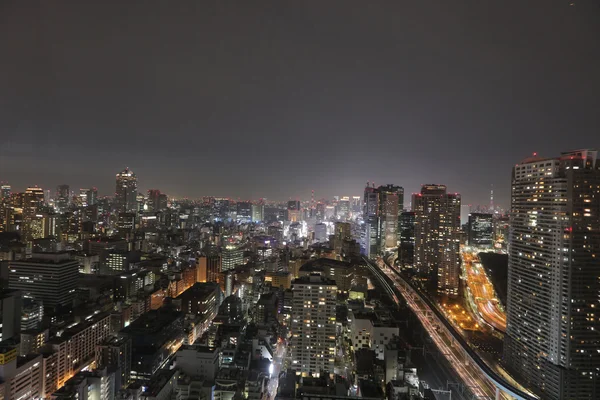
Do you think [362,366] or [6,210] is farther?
[6,210]

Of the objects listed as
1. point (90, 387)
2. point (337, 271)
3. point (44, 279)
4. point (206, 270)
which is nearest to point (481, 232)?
point (337, 271)

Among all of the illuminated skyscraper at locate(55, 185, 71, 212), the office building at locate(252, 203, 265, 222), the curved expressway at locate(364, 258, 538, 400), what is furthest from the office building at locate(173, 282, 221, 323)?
the office building at locate(252, 203, 265, 222)

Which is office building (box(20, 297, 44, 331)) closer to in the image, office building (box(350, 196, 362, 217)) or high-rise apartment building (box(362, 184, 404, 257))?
high-rise apartment building (box(362, 184, 404, 257))

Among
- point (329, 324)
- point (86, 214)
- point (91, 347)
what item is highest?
point (86, 214)

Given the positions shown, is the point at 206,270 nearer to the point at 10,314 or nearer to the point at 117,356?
the point at 10,314

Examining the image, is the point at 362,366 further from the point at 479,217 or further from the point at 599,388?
the point at 479,217

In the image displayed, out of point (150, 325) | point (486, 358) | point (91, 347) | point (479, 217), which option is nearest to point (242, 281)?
point (150, 325)

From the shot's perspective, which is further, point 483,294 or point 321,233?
point 321,233
